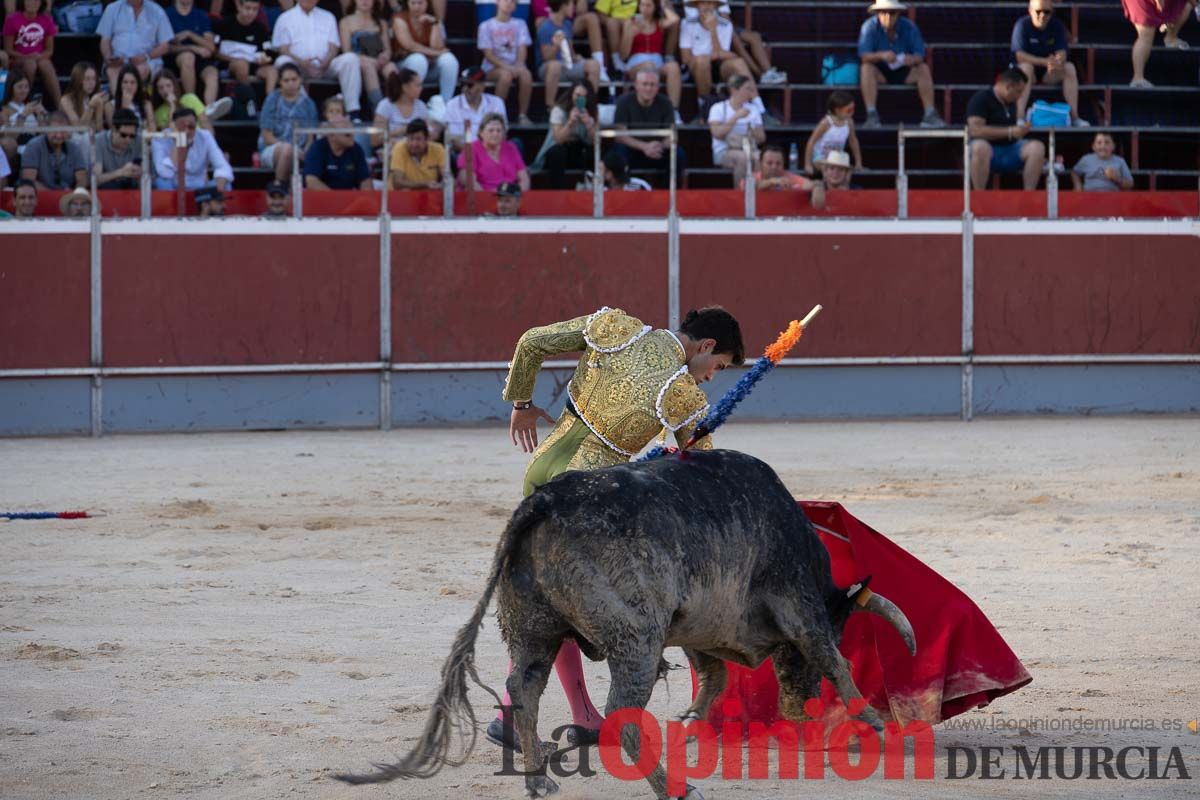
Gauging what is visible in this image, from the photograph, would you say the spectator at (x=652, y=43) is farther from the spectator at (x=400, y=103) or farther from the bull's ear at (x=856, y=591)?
the bull's ear at (x=856, y=591)

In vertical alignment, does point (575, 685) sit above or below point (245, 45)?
below

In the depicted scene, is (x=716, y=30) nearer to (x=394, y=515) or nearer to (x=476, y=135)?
(x=476, y=135)

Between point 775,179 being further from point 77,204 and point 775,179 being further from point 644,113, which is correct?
point 77,204

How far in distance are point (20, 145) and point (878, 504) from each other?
656cm

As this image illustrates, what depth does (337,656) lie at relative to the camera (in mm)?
4828

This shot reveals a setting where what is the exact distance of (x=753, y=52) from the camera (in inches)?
530

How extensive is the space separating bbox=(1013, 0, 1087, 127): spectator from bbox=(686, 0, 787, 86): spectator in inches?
72.1

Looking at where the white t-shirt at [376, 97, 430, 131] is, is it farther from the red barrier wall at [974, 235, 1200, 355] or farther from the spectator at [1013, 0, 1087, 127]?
the spectator at [1013, 0, 1087, 127]

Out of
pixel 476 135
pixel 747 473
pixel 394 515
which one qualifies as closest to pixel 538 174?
pixel 476 135

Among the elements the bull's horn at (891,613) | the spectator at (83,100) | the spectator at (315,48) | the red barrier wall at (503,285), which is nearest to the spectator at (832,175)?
the red barrier wall at (503,285)

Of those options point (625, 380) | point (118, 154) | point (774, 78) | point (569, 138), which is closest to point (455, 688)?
point (625, 380)

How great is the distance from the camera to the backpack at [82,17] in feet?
40.2

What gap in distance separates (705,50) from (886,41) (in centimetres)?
147

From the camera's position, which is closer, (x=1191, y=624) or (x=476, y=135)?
(x=1191, y=624)
